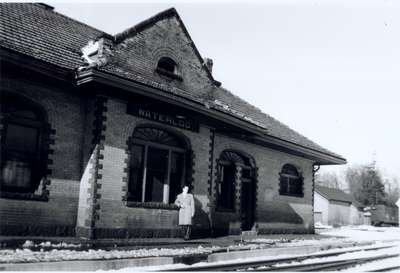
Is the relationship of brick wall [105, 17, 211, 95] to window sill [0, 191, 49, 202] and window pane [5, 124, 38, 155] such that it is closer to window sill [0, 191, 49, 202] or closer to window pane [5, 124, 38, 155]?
window pane [5, 124, 38, 155]

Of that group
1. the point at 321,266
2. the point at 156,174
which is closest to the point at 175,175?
the point at 156,174

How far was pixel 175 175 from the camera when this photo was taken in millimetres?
14906

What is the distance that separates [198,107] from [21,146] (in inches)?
221

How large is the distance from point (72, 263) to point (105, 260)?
783 millimetres

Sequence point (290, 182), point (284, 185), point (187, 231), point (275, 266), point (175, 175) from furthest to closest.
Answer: point (290, 182), point (284, 185), point (175, 175), point (187, 231), point (275, 266)

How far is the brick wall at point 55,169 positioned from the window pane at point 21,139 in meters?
0.49

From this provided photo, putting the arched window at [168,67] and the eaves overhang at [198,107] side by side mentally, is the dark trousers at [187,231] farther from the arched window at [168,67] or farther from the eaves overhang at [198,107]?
the arched window at [168,67]

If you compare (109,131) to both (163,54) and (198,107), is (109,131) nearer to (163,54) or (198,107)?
(198,107)

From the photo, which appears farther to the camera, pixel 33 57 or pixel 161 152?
pixel 161 152

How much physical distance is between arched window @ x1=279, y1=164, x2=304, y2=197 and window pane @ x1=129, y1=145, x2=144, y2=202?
9163mm

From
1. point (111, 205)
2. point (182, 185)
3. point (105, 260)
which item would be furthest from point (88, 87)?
point (105, 260)

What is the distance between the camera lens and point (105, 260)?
7.80 meters

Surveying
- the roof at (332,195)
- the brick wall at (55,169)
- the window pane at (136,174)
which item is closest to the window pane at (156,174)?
the window pane at (136,174)

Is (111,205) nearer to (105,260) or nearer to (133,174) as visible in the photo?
(133,174)
